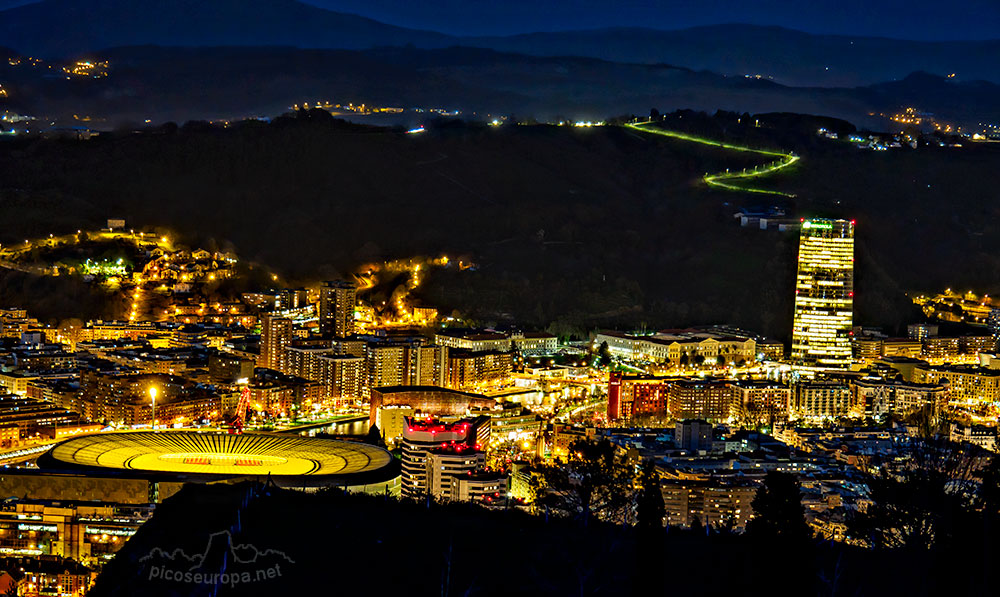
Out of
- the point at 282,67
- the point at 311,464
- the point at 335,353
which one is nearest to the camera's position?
the point at 311,464

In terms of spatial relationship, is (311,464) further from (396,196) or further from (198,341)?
(396,196)

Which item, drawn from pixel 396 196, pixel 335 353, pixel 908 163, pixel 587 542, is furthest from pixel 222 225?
pixel 587 542

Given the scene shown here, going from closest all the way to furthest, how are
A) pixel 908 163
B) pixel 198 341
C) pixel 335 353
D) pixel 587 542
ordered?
pixel 587 542, pixel 335 353, pixel 198 341, pixel 908 163

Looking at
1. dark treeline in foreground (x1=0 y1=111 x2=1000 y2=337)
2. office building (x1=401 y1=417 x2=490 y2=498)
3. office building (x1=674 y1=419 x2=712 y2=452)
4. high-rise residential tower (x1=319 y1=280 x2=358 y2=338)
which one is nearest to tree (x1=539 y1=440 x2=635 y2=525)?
office building (x1=401 y1=417 x2=490 y2=498)

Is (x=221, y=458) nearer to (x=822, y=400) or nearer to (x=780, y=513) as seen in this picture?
(x=780, y=513)

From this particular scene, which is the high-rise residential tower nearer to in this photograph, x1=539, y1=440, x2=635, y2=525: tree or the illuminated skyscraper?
the illuminated skyscraper

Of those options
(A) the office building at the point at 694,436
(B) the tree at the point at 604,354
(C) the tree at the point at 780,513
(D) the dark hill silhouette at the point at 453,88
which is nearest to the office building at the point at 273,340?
(B) the tree at the point at 604,354
